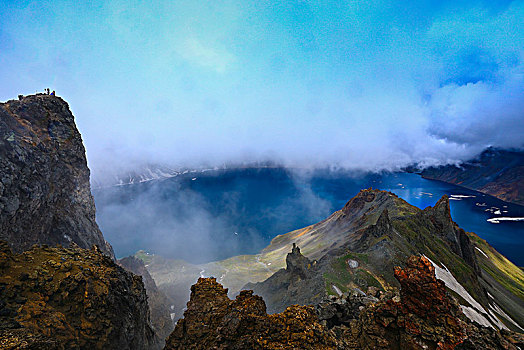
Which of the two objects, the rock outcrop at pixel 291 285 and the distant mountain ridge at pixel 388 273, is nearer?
the distant mountain ridge at pixel 388 273

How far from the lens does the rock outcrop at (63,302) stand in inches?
469

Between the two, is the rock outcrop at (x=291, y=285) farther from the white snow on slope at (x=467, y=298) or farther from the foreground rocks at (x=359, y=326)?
the foreground rocks at (x=359, y=326)

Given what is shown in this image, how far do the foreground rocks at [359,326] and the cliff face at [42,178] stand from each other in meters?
31.4

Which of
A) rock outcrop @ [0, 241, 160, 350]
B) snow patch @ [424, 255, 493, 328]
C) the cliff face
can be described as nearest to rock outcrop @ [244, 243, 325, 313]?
snow patch @ [424, 255, 493, 328]

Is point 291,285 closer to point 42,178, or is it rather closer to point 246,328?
point 246,328

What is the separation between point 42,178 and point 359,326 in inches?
1885

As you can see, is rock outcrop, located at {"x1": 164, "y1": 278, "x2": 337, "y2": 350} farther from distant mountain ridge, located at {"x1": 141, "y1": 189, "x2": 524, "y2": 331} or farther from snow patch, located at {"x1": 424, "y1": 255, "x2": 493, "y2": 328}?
snow patch, located at {"x1": 424, "y1": 255, "x2": 493, "y2": 328}

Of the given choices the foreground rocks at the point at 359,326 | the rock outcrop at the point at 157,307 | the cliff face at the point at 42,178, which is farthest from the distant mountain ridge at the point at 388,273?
the cliff face at the point at 42,178

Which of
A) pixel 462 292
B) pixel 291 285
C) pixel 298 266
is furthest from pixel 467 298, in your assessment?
pixel 291 285

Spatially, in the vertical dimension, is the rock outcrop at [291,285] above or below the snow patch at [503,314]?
above

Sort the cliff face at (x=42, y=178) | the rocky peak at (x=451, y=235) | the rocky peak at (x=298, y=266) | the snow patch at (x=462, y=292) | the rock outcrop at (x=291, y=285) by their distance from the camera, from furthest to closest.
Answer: the rocky peak at (x=451, y=235) < the rocky peak at (x=298, y=266) < the rock outcrop at (x=291, y=285) < the snow patch at (x=462, y=292) < the cliff face at (x=42, y=178)

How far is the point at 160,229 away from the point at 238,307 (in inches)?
8254

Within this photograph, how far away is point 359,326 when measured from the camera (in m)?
Result: 14.7

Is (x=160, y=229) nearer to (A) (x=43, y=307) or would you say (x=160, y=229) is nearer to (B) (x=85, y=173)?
(B) (x=85, y=173)
